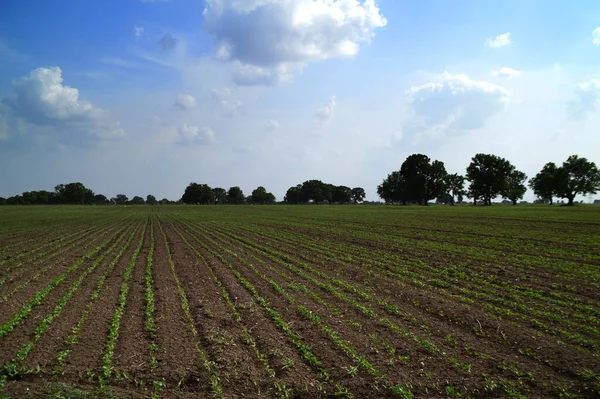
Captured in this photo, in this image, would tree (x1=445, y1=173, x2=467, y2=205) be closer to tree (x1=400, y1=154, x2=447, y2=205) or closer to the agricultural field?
tree (x1=400, y1=154, x2=447, y2=205)

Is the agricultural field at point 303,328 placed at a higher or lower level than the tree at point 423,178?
lower

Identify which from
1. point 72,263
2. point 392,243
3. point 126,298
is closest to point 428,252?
point 392,243

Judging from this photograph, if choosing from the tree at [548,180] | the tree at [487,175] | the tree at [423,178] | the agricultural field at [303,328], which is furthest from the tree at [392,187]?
the agricultural field at [303,328]

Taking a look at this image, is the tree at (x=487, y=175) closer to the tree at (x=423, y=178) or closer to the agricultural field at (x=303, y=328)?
the tree at (x=423, y=178)

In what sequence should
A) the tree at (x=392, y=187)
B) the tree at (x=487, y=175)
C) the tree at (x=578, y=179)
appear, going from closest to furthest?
the tree at (x=578, y=179) < the tree at (x=487, y=175) < the tree at (x=392, y=187)

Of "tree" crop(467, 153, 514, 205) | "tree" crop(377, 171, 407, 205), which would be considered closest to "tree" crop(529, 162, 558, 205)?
"tree" crop(467, 153, 514, 205)

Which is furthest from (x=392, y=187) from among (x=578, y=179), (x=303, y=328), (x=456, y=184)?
(x=303, y=328)

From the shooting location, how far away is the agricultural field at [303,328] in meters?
6.27

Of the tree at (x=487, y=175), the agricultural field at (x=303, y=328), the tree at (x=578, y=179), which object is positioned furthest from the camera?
the tree at (x=487, y=175)

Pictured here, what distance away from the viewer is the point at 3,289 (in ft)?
41.1

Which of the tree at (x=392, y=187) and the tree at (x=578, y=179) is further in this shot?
the tree at (x=392, y=187)

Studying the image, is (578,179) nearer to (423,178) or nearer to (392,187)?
(423,178)

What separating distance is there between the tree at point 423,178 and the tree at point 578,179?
3246 centimetres

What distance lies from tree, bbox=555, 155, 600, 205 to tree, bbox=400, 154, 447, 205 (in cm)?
3246
